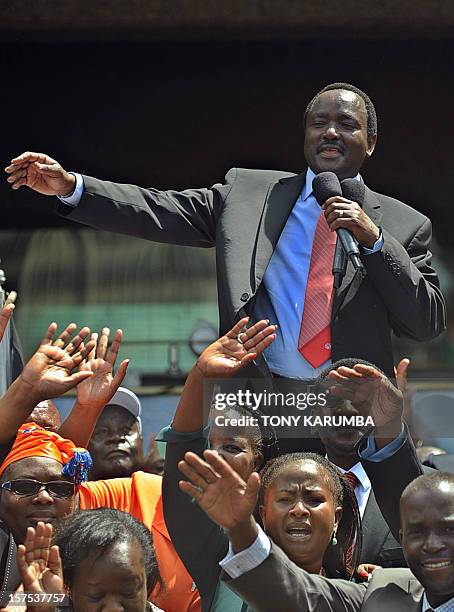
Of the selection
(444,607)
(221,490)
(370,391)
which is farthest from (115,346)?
(444,607)

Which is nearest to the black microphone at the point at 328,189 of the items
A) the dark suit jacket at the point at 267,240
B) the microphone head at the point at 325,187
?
the microphone head at the point at 325,187

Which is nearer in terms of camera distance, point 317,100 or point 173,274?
point 317,100

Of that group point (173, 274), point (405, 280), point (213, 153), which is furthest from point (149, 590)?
point (213, 153)

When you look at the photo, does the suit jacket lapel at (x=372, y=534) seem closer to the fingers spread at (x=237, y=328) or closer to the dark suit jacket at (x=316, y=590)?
the dark suit jacket at (x=316, y=590)

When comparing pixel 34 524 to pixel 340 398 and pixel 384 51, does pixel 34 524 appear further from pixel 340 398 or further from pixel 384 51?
pixel 384 51

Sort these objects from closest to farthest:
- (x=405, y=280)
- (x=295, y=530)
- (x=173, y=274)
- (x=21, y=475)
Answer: (x=295, y=530) < (x=405, y=280) < (x=21, y=475) < (x=173, y=274)

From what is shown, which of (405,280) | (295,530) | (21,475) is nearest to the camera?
(295,530)

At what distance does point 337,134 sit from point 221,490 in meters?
1.42

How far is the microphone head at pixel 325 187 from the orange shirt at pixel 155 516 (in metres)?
1.11

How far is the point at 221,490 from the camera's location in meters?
3.18

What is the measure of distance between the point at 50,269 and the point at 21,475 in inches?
93.5

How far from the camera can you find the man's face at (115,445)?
521 centimetres

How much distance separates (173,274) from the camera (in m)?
6.51

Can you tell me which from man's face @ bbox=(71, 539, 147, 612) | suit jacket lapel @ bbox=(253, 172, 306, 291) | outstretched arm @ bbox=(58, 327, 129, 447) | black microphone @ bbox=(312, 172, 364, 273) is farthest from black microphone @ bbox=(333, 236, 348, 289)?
man's face @ bbox=(71, 539, 147, 612)
